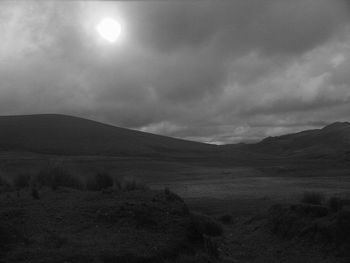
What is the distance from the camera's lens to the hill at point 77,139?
10490 centimetres

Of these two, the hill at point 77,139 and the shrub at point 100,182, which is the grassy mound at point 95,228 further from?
the hill at point 77,139

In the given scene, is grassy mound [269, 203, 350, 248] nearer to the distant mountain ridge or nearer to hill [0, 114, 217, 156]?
the distant mountain ridge

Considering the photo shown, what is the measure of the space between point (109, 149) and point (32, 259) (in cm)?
9923

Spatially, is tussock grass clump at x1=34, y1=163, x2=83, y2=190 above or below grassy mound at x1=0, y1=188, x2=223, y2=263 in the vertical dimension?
above

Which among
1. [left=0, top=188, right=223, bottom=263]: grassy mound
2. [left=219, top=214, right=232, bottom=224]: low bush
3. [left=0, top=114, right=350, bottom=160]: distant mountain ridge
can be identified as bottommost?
[left=219, top=214, right=232, bottom=224]: low bush

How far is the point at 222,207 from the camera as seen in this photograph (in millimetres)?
28453

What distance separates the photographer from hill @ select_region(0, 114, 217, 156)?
344 ft

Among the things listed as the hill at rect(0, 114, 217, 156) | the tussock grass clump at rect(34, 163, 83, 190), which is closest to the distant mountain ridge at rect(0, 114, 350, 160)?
the hill at rect(0, 114, 217, 156)

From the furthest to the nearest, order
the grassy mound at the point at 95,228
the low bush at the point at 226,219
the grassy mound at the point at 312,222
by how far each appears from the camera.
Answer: the low bush at the point at 226,219 < the grassy mound at the point at 312,222 < the grassy mound at the point at 95,228

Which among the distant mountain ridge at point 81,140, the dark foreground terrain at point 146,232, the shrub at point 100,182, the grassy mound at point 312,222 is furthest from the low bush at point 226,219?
the distant mountain ridge at point 81,140

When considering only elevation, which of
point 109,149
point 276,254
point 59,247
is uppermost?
point 109,149

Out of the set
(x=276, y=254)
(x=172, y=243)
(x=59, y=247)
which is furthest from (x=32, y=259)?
(x=276, y=254)

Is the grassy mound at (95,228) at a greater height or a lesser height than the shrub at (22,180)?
lesser

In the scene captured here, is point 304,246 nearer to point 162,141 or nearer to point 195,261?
point 195,261
